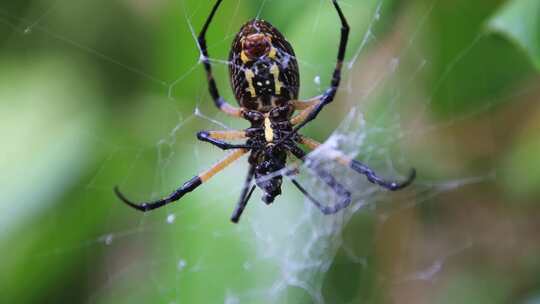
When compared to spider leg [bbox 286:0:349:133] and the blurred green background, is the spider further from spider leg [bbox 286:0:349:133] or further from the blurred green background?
the blurred green background

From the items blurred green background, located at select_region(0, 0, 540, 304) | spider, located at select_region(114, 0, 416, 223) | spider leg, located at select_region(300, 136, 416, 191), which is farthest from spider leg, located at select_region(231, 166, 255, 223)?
spider leg, located at select_region(300, 136, 416, 191)

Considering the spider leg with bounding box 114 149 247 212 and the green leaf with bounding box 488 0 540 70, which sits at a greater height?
the green leaf with bounding box 488 0 540 70

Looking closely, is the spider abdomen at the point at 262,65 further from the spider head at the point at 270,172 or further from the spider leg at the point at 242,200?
the spider leg at the point at 242,200

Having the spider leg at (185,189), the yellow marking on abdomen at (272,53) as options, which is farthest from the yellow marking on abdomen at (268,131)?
the yellow marking on abdomen at (272,53)

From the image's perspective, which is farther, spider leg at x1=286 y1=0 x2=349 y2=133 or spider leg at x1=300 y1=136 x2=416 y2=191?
spider leg at x1=300 y1=136 x2=416 y2=191

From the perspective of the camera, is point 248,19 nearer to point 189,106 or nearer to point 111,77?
point 189,106

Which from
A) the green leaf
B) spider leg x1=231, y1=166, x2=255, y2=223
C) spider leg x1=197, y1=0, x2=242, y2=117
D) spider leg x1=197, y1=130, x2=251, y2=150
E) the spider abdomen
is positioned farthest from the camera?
spider leg x1=231, y1=166, x2=255, y2=223

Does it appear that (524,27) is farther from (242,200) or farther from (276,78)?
A: (242,200)
